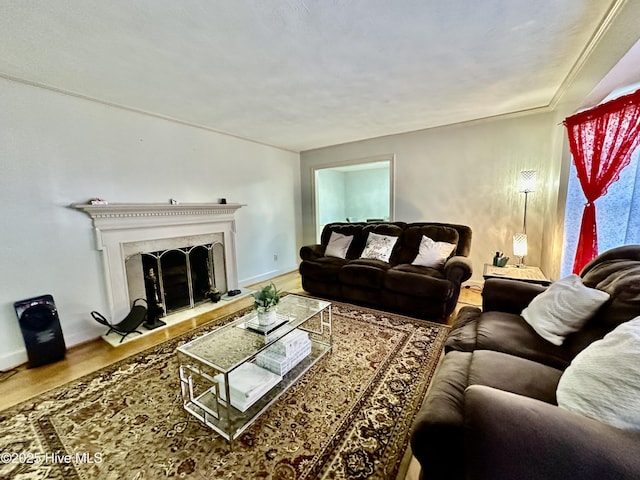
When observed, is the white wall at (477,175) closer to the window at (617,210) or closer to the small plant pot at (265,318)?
the window at (617,210)

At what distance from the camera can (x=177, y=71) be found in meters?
2.08

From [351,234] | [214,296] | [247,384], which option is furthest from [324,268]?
[247,384]

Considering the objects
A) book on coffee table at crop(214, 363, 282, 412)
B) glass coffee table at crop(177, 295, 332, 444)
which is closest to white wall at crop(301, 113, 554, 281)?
glass coffee table at crop(177, 295, 332, 444)

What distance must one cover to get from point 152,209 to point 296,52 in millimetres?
2157

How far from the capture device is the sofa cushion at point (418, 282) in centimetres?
268

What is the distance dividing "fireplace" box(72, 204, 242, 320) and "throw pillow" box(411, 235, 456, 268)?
2.55 meters

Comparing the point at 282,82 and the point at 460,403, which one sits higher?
the point at 282,82

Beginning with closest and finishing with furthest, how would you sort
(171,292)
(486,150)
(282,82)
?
(282,82)
(171,292)
(486,150)

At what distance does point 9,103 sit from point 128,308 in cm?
198

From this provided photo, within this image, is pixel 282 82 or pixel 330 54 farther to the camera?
pixel 282 82

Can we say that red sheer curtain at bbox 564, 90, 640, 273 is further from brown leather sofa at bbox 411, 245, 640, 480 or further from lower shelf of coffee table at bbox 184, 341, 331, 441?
lower shelf of coffee table at bbox 184, 341, 331, 441

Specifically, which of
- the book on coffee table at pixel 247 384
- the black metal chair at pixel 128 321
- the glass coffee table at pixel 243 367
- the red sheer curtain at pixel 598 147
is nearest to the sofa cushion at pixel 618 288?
the red sheer curtain at pixel 598 147

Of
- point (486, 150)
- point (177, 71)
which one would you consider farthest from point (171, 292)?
point (486, 150)

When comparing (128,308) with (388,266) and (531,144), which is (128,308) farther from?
(531,144)
